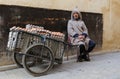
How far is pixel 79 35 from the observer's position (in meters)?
6.76

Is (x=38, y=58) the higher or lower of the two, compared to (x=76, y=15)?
lower

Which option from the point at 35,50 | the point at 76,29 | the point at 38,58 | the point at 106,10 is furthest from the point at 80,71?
the point at 106,10

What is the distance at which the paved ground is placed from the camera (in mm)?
5387

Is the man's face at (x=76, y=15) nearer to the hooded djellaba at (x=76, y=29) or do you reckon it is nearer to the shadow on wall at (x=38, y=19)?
the hooded djellaba at (x=76, y=29)

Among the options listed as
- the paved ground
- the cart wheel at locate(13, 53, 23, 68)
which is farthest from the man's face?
the cart wheel at locate(13, 53, 23, 68)

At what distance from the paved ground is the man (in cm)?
31

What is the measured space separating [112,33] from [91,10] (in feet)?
4.47

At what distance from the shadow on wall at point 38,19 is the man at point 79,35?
0.98ft

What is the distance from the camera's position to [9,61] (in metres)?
6.01

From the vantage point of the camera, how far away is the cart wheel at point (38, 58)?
530 cm

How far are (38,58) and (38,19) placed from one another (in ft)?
4.03

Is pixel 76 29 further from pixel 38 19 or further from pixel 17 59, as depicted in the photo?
pixel 17 59

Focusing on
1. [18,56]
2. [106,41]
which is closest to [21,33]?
[18,56]

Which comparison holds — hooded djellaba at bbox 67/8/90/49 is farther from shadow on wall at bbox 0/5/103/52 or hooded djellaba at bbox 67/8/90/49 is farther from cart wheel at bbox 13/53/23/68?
cart wheel at bbox 13/53/23/68
